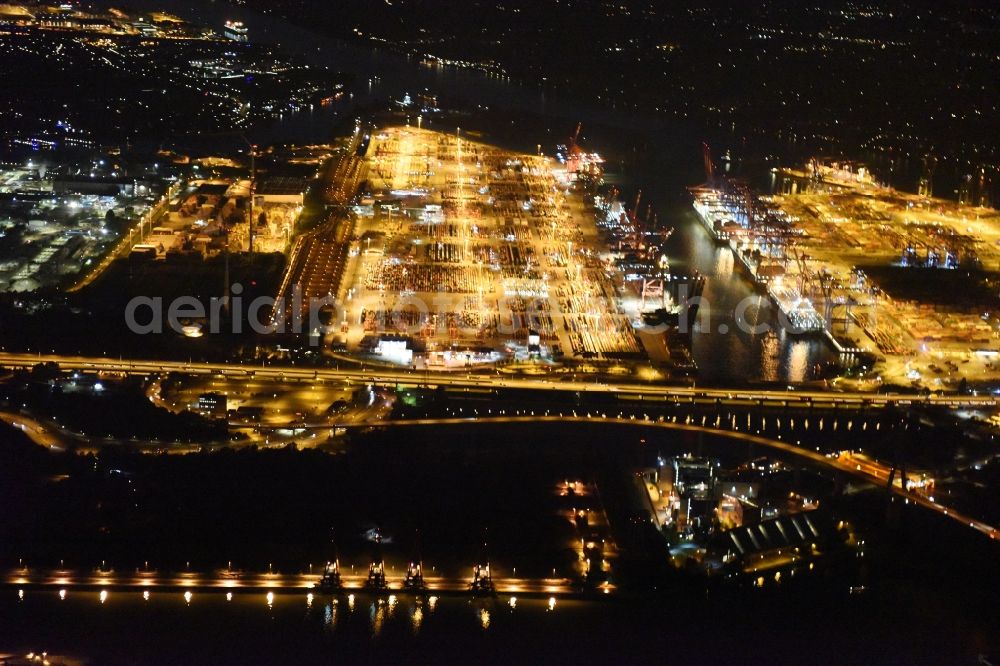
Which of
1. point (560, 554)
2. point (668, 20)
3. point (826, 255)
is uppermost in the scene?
point (668, 20)

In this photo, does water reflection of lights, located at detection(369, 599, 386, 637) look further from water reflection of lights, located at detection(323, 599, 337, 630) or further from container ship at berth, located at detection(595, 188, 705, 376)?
container ship at berth, located at detection(595, 188, 705, 376)

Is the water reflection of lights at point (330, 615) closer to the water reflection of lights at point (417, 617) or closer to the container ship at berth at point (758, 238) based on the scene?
the water reflection of lights at point (417, 617)

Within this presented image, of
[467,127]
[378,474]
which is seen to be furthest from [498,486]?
[467,127]

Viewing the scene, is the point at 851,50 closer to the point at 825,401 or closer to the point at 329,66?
the point at 329,66

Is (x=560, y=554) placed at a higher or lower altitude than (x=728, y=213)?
lower

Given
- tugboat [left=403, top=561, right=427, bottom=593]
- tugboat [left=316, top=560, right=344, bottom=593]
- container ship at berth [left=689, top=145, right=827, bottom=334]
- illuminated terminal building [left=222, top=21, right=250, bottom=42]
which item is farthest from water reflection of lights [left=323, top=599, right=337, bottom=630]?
illuminated terminal building [left=222, top=21, right=250, bottom=42]

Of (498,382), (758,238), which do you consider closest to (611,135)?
(758,238)

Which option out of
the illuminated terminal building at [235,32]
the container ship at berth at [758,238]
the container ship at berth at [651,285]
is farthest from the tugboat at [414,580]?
the illuminated terminal building at [235,32]
